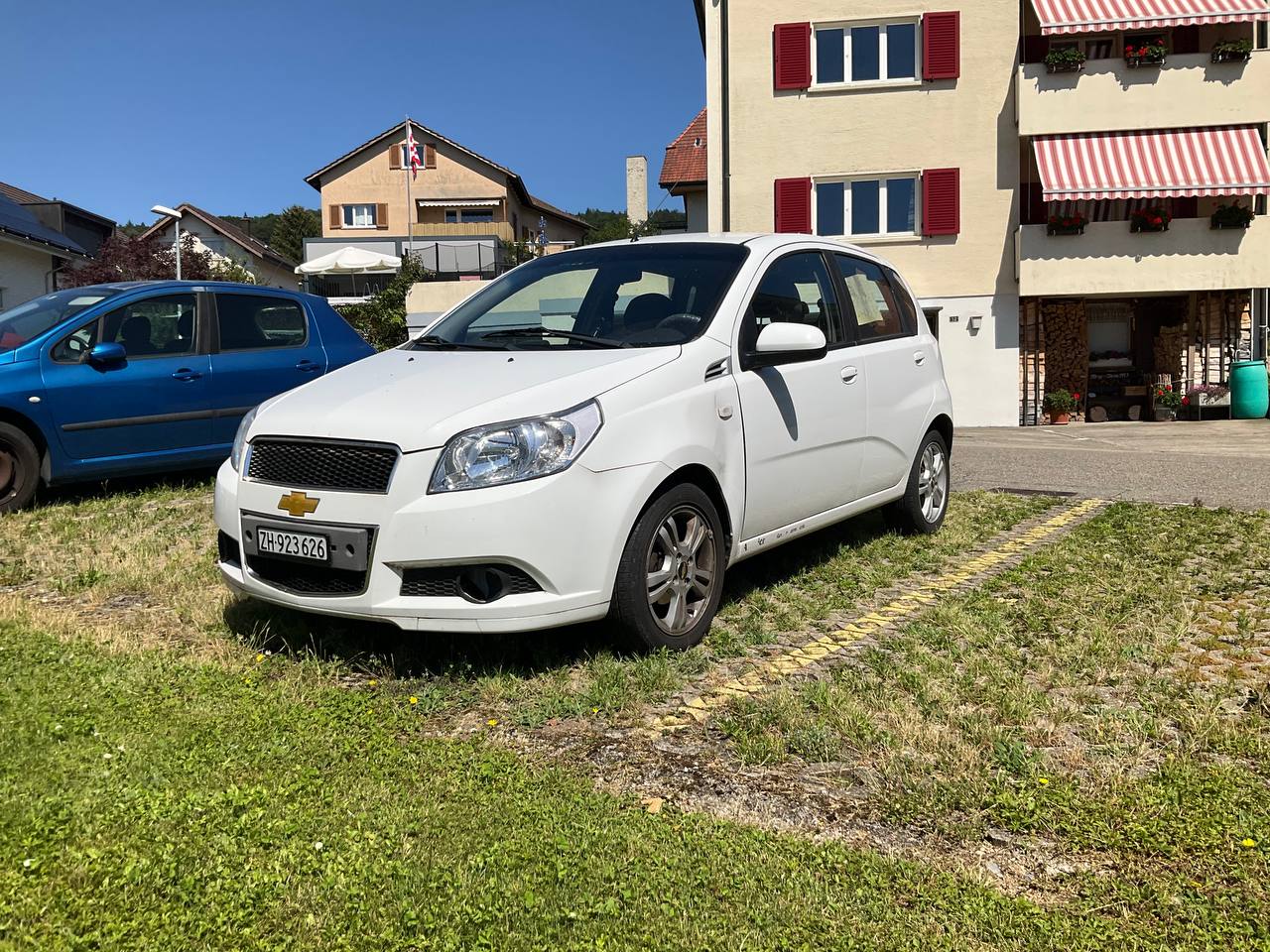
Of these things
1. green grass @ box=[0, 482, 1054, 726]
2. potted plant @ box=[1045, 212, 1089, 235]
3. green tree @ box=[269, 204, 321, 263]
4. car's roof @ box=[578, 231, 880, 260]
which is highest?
green tree @ box=[269, 204, 321, 263]

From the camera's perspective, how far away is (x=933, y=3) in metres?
21.4

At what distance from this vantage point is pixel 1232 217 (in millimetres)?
20750

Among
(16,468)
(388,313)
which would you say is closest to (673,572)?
(16,468)

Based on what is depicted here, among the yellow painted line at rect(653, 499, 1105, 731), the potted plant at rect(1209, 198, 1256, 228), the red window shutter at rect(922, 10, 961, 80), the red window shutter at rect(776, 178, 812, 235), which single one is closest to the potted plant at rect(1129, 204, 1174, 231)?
the potted plant at rect(1209, 198, 1256, 228)

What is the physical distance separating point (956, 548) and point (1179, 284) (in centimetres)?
1688

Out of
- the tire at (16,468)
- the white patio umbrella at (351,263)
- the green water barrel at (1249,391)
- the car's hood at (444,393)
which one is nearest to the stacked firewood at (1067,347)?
the green water barrel at (1249,391)

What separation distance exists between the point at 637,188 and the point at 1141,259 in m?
30.3

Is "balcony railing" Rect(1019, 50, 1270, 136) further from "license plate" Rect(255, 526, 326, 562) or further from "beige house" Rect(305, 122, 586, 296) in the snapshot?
"beige house" Rect(305, 122, 586, 296)

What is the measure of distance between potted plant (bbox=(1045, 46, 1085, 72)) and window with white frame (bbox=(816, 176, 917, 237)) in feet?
10.4

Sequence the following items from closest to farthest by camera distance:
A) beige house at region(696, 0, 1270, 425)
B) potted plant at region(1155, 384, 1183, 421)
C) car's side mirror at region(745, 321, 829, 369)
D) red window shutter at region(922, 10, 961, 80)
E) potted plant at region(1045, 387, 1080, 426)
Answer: car's side mirror at region(745, 321, 829, 369)
beige house at region(696, 0, 1270, 425)
red window shutter at region(922, 10, 961, 80)
potted plant at region(1155, 384, 1183, 421)
potted plant at region(1045, 387, 1080, 426)

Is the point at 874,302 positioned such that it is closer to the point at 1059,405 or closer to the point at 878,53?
the point at 878,53

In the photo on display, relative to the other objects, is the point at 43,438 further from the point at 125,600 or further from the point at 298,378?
the point at 125,600

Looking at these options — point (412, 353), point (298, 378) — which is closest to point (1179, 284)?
point (298, 378)

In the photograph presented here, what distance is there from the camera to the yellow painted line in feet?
13.6
